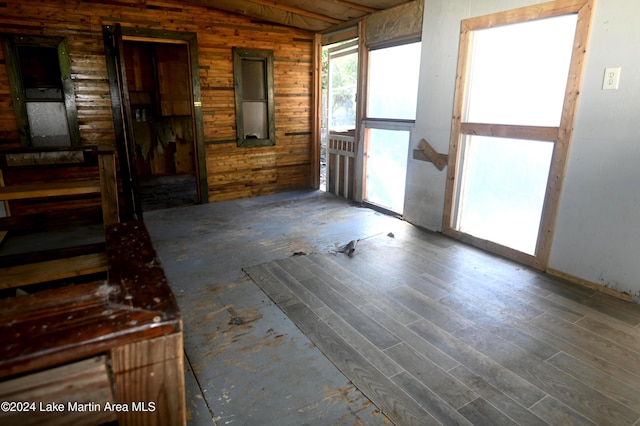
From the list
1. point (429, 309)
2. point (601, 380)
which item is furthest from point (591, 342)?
point (429, 309)

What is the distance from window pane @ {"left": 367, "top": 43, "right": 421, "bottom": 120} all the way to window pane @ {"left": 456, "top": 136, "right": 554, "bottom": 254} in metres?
1.02

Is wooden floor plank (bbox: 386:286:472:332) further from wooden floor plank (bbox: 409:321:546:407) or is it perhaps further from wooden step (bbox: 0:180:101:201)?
wooden step (bbox: 0:180:101:201)

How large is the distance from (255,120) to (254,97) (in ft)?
1.13

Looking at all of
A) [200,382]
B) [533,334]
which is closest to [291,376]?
[200,382]

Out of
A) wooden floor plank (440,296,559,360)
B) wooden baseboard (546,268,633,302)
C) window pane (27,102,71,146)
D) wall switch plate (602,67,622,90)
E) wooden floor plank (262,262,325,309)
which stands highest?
wall switch plate (602,67,622,90)

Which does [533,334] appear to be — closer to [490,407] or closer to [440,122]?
[490,407]

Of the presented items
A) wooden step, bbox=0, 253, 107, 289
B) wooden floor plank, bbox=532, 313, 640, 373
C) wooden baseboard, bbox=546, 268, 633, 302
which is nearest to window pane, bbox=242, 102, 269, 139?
wooden step, bbox=0, 253, 107, 289

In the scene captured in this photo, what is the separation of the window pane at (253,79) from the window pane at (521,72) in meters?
3.17

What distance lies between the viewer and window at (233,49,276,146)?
5.49 meters

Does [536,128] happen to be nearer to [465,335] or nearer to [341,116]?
[465,335]

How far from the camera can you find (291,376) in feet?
6.70

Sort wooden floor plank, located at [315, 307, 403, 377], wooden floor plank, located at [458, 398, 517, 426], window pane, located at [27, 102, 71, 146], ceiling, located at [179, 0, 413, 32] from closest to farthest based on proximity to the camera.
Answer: wooden floor plank, located at [458, 398, 517, 426], wooden floor plank, located at [315, 307, 403, 377], window pane, located at [27, 102, 71, 146], ceiling, located at [179, 0, 413, 32]

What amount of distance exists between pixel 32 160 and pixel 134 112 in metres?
5.18

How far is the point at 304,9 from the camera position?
5020 millimetres
